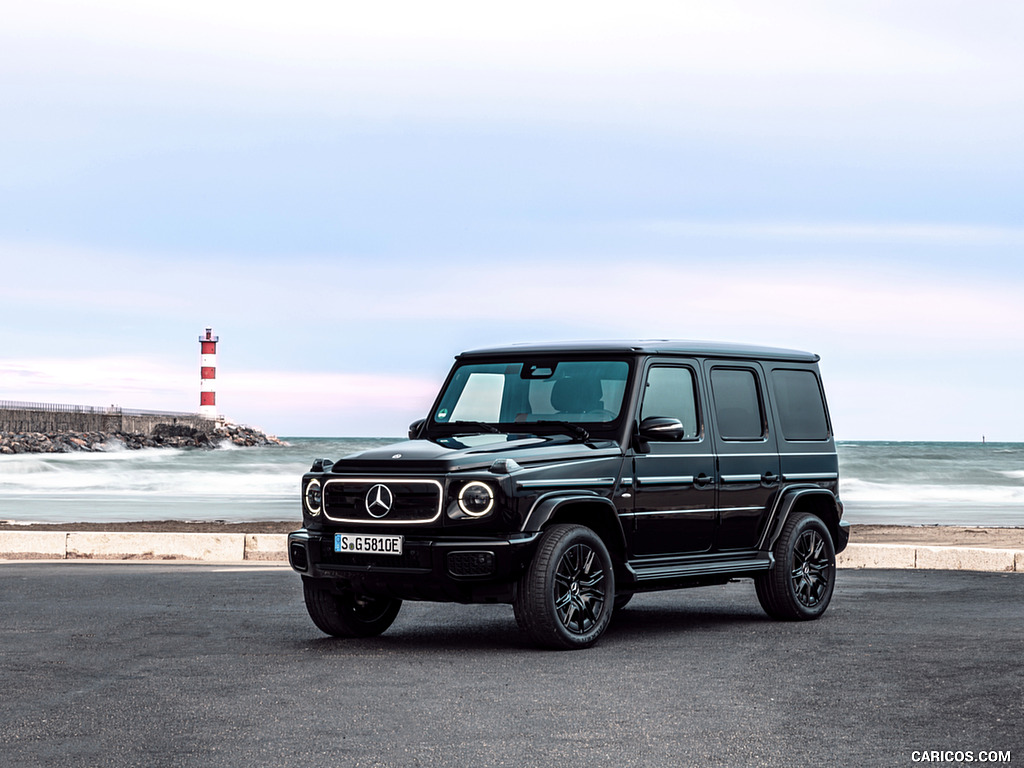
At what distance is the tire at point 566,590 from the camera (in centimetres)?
858

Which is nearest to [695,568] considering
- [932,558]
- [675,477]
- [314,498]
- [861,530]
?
[675,477]

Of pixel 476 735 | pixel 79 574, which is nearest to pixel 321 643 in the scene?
pixel 476 735

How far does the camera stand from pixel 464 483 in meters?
8.66

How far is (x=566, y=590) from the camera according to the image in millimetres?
8852

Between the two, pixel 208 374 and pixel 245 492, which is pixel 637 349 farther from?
pixel 208 374

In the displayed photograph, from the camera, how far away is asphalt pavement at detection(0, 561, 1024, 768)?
585cm

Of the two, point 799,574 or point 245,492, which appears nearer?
point 799,574

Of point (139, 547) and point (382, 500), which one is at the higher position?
point (382, 500)

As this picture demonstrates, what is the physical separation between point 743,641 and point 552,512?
1.68 meters

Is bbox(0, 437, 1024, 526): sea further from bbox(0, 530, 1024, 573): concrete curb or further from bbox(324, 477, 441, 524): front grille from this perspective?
bbox(324, 477, 441, 524): front grille

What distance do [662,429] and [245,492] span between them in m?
31.3

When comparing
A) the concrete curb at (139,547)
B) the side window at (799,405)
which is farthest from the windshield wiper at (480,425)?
the concrete curb at (139,547)

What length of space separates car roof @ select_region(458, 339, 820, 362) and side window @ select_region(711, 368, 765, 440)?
0.16 metres

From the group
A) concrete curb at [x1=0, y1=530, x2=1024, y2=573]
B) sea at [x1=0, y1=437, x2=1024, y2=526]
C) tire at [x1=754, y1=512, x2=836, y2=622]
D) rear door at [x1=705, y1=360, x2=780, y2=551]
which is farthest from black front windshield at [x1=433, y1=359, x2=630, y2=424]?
sea at [x1=0, y1=437, x2=1024, y2=526]
